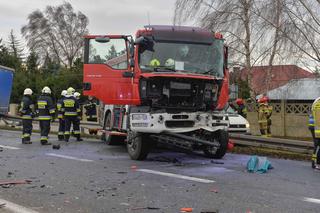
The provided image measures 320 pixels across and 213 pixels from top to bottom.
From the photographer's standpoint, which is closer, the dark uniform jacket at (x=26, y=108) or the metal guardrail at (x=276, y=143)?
the metal guardrail at (x=276, y=143)

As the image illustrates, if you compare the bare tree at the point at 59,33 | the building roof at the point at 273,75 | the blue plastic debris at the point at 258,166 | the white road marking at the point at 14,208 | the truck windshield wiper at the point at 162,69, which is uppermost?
the bare tree at the point at 59,33

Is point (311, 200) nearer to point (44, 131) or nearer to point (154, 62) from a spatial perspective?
point (154, 62)

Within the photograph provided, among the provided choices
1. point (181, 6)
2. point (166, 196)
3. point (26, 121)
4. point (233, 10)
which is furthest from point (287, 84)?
point (166, 196)

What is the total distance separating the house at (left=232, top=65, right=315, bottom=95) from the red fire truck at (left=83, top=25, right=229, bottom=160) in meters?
9.91

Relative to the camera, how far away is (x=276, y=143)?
1147 cm

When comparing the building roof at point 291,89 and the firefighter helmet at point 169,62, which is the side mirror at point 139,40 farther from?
the building roof at point 291,89

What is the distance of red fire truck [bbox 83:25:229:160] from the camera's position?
30.2 ft

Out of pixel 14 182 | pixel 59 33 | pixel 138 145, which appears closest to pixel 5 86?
pixel 138 145

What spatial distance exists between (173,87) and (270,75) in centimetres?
1231

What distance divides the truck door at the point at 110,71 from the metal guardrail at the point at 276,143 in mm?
3960

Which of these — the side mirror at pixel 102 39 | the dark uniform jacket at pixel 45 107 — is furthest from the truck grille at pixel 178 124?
the dark uniform jacket at pixel 45 107

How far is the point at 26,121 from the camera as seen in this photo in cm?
1384

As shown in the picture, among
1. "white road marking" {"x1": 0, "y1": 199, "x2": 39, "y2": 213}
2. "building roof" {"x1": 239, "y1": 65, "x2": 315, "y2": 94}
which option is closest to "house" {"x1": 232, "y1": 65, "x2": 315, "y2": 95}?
"building roof" {"x1": 239, "y1": 65, "x2": 315, "y2": 94}

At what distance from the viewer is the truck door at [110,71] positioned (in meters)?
9.58
